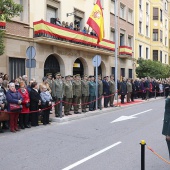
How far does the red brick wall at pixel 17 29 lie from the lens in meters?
16.0

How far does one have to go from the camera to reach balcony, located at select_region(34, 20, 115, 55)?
684 inches

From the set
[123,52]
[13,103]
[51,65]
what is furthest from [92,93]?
[123,52]

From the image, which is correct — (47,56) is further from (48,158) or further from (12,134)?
(48,158)

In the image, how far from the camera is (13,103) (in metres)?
9.18

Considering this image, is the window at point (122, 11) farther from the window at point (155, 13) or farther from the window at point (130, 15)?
the window at point (155, 13)

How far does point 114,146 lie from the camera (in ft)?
24.1

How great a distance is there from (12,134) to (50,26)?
10.2 meters

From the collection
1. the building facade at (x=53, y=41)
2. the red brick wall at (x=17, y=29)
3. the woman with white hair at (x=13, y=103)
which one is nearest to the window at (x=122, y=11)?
the building facade at (x=53, y=41)

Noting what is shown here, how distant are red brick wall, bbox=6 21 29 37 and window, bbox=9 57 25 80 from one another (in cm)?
156

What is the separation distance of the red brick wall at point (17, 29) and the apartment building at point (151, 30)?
19277 millimetres

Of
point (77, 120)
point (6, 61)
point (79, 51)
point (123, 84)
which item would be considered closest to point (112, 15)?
point (79, 51)

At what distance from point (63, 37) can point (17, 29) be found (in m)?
3.46

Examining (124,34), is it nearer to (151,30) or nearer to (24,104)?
(151,30)

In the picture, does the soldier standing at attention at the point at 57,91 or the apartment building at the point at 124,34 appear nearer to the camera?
the soldier standing at attention at the point at 57,91
